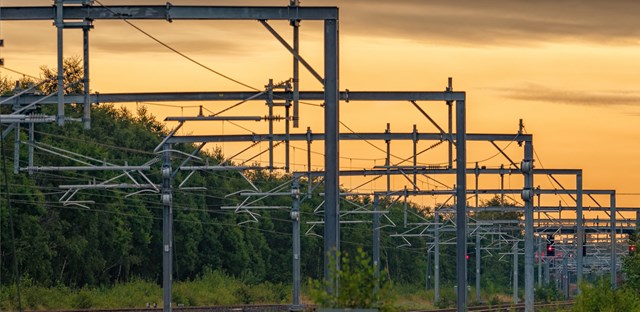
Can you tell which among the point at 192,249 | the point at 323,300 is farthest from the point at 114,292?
the point at 323,300

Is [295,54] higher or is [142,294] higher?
[295,54]

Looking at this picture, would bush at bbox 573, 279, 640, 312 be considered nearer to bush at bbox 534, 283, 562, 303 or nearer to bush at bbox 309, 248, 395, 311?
bush at bbox 309, 248, 395, 311

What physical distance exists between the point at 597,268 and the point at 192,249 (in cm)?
8691

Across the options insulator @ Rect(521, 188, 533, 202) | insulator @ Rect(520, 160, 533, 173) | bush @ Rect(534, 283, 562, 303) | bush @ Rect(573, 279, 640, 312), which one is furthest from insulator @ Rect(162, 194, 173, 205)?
bush @ Rect(534, 283, 562, 303)

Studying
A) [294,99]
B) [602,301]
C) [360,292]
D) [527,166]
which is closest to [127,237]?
[527,166]

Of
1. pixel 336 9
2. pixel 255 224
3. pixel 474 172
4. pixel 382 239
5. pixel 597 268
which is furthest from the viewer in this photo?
pixel 597 268

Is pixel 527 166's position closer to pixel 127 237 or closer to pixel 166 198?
pixel 166 198

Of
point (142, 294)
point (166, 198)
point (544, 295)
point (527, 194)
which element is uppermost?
point (527, 194)

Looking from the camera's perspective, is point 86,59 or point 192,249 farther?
point 192,249

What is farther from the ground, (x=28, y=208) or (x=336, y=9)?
(x=336, y=9)

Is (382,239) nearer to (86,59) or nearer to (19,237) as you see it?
(19,237)

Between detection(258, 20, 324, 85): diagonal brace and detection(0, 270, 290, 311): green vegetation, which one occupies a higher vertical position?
detection(258, 20, 324, 85): diagonal brace

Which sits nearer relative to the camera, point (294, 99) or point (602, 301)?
point (294, 99)

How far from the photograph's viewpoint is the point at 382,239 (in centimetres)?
13350
